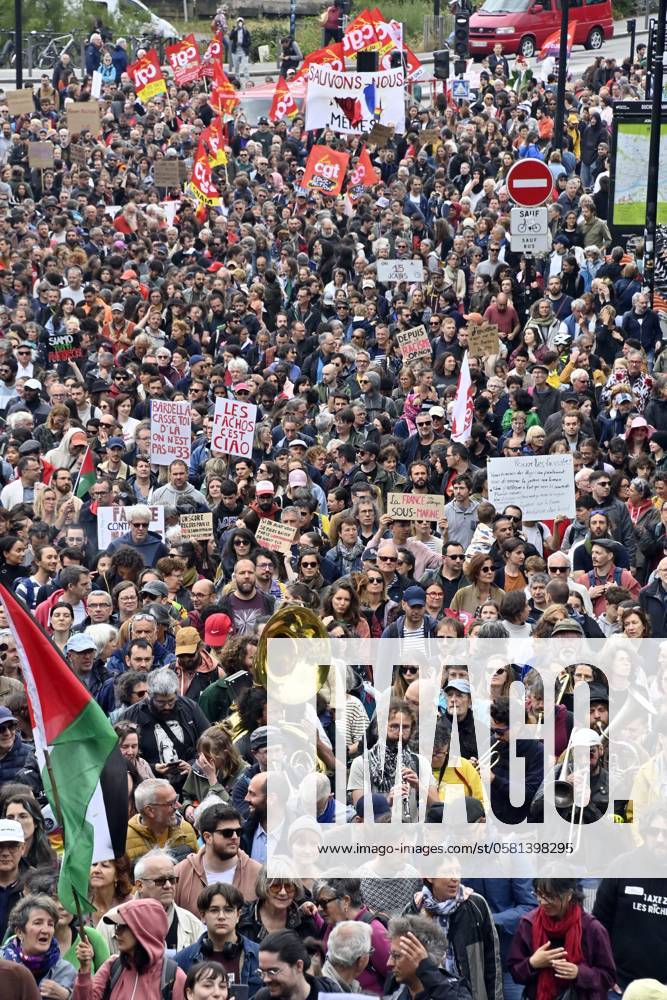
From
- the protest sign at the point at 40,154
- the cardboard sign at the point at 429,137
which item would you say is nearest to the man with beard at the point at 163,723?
the protest sign at the point at 40,154

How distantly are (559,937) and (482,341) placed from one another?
36.5 feet

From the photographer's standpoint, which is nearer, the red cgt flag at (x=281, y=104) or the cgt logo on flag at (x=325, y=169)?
the cgt logo on flag at (x=325, y=169)

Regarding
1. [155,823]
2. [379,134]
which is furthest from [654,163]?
[155,823]

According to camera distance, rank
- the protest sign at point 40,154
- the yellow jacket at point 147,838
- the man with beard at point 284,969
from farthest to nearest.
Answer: the protest sign at point 40,154
the yellow jacket at point 147,838
the man with beard at point 284,969

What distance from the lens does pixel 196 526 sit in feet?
45.1

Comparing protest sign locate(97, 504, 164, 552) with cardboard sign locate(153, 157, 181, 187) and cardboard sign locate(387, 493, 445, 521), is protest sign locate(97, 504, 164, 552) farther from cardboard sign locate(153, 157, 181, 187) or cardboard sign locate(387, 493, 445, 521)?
cardboard sign locate(153, 157, 181, 187)

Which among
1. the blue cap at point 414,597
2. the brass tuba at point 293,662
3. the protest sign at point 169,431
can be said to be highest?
the brass tuba at point 293,662

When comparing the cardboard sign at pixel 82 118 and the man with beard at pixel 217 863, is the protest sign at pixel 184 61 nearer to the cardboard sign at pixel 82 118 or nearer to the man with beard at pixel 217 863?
the cardboard sign at pixel 82 118

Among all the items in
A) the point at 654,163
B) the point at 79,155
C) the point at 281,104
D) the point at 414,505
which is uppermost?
the point at 654,163

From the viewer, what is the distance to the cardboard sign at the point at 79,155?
2930 cm

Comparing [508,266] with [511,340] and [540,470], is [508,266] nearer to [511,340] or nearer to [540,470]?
[511,340]

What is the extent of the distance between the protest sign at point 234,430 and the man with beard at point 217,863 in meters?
7.61

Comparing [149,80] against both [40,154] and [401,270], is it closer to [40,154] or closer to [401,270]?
[40,154]

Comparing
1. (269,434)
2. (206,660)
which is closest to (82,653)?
(206,660)
